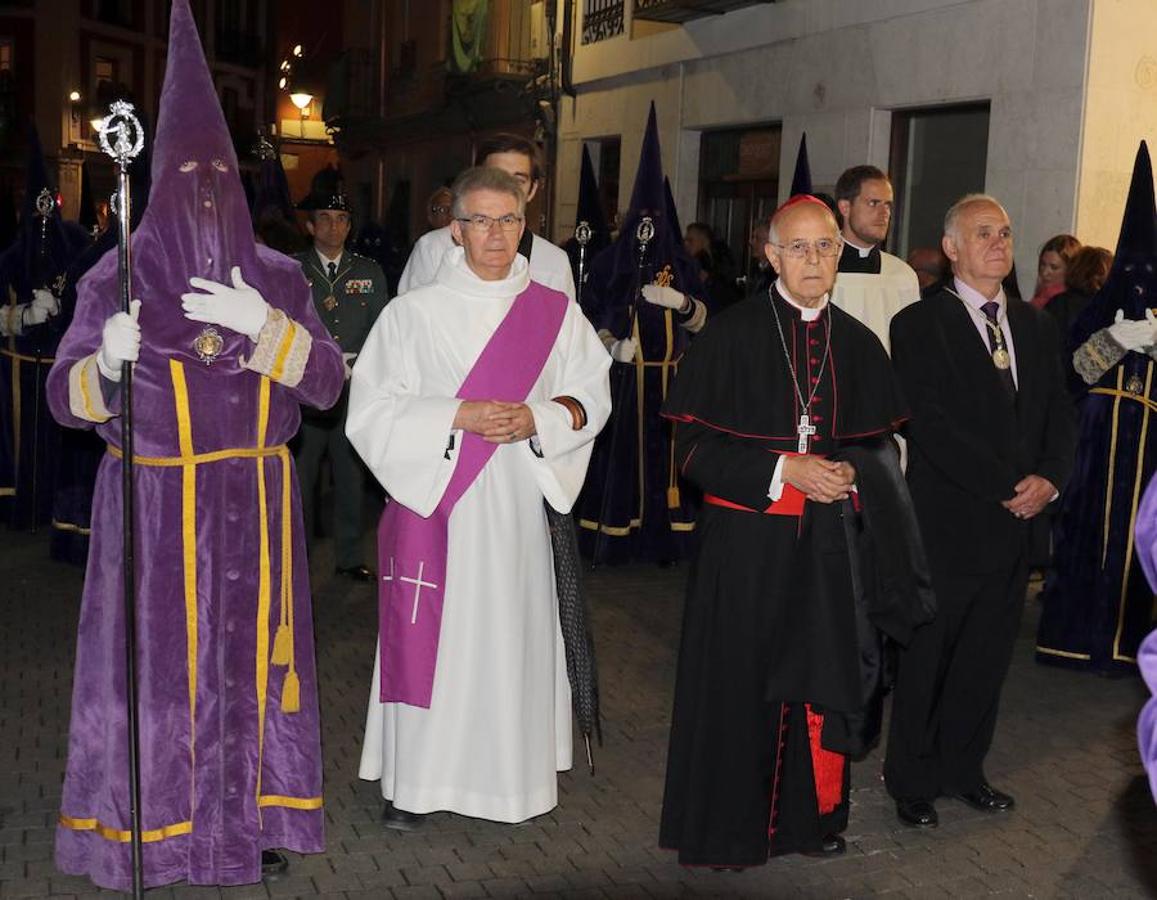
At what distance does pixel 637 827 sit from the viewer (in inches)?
200

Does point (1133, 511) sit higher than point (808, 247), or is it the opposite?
point (808, 247)

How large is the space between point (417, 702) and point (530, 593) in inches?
19.6

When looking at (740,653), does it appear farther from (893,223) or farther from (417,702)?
(893,223)

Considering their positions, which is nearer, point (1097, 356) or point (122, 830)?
point (122, 830)

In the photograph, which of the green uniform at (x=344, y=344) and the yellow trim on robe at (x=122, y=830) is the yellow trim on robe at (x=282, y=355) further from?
the green uniform at (x=344, y=344)

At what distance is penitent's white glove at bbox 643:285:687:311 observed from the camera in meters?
8.92

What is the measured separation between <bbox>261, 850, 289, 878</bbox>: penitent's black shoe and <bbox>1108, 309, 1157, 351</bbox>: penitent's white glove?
4.48 metres

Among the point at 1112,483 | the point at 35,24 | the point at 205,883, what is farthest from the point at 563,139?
the point at 35,24

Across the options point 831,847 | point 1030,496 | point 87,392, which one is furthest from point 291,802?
point 1030,496

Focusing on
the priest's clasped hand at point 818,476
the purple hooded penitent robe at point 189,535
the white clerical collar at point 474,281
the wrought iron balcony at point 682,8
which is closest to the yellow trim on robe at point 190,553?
the purple hooded penitent robe at point 189,535

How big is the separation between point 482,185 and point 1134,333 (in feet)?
11.8

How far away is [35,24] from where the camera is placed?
3959 cm

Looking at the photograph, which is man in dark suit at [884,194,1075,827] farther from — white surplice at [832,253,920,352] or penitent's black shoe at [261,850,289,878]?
penitent's black shoe at [261,850,289,878]

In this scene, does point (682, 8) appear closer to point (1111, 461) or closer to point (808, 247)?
point (1111, 461)
